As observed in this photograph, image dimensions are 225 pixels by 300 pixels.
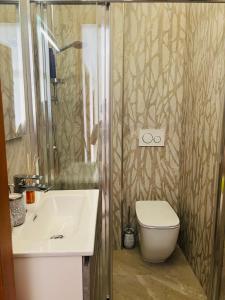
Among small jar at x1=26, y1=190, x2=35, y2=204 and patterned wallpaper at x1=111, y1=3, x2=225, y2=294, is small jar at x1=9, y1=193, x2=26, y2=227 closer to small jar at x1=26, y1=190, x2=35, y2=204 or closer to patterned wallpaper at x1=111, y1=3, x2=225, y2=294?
small jar at x1=26, y1=190, x2=35, y2=204

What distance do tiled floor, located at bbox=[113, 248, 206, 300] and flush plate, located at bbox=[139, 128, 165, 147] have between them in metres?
1.10

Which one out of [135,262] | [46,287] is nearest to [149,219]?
[135,262]

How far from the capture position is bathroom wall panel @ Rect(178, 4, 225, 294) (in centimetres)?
176

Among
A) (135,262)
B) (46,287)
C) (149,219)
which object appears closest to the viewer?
(46,287)

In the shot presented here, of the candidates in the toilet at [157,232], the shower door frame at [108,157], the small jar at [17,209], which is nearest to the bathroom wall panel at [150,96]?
the toilet at [157,232]

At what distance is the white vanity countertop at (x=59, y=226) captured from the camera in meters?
0.95

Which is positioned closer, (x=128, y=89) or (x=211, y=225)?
(x=211, y=225)

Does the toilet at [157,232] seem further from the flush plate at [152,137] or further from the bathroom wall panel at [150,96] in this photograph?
the flush plate at [152,137]

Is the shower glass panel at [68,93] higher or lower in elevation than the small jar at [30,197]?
higher

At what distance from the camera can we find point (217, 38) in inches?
68.8

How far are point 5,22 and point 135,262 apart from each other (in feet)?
7.11

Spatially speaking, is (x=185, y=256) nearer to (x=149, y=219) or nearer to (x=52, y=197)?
(x=149, y=219)

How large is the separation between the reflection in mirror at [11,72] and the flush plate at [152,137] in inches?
50.2

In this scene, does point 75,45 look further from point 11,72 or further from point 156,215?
point 156,215
